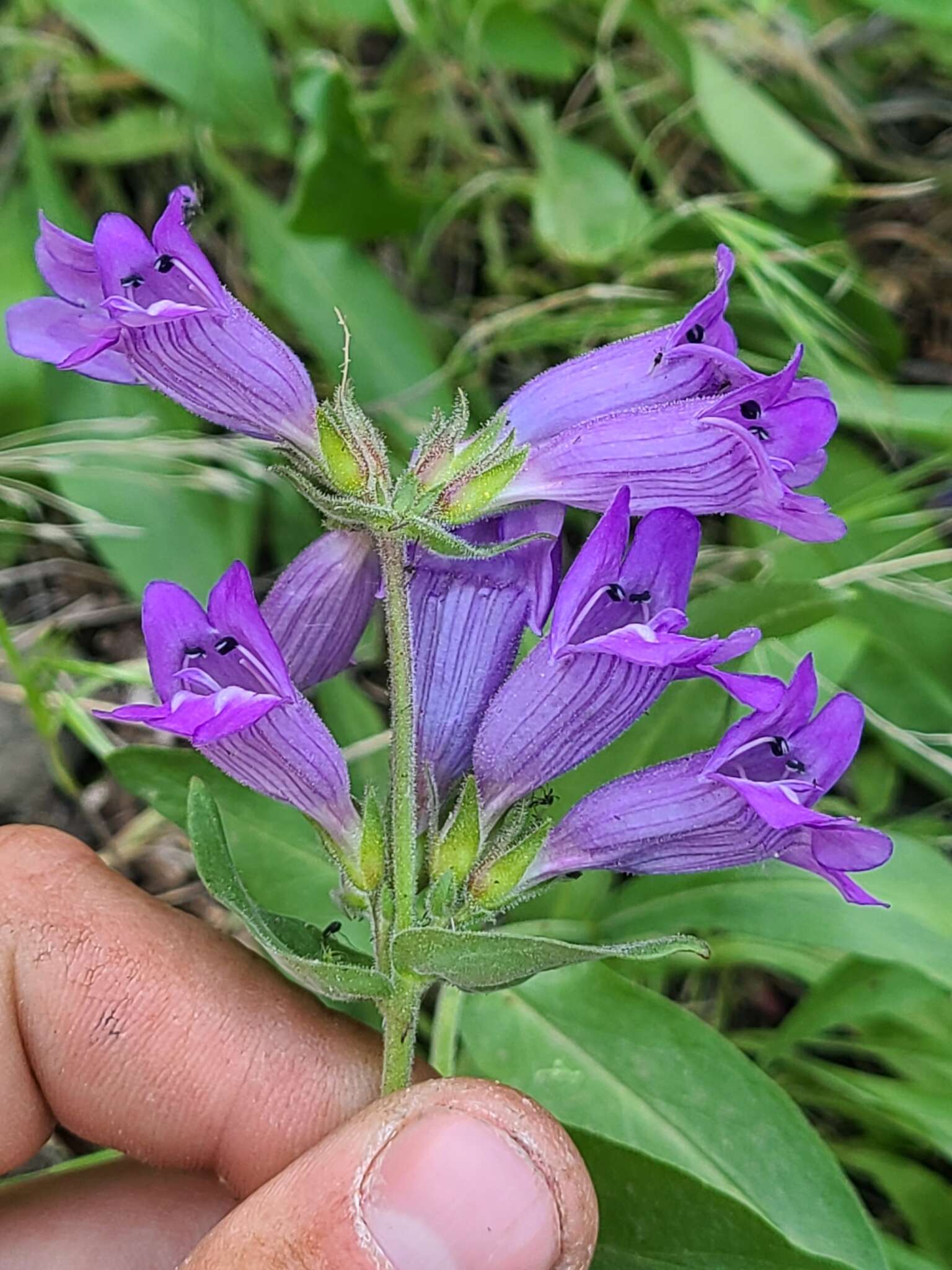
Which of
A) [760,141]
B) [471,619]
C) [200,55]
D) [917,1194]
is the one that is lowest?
[917,1194]

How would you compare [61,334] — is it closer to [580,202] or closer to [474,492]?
[474,492]

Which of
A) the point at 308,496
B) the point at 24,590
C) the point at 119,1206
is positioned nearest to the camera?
the point at 308,496

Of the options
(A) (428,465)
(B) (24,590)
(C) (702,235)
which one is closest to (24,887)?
(A) (428,465)

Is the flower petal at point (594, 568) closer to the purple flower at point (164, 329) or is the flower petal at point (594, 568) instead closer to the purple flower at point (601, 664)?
the purple flower at point (601, 664)

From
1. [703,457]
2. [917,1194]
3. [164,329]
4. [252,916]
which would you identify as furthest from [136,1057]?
[917,1194]

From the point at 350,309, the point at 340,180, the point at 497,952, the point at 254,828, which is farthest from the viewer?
the point at 350,309

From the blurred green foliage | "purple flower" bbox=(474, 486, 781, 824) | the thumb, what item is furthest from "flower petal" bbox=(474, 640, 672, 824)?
the blurred green foliage

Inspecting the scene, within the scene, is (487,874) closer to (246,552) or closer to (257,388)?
(257,388)

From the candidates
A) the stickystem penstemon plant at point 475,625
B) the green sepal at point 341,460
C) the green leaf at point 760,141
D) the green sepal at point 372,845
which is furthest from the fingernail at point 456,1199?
the green leaf at point 760,141

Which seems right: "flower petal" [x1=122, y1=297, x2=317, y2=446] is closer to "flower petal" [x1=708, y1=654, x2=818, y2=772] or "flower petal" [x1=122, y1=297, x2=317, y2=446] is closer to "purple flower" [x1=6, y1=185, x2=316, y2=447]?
"purple flower" [x1=6, y1=185, x2=316, y2=447]
